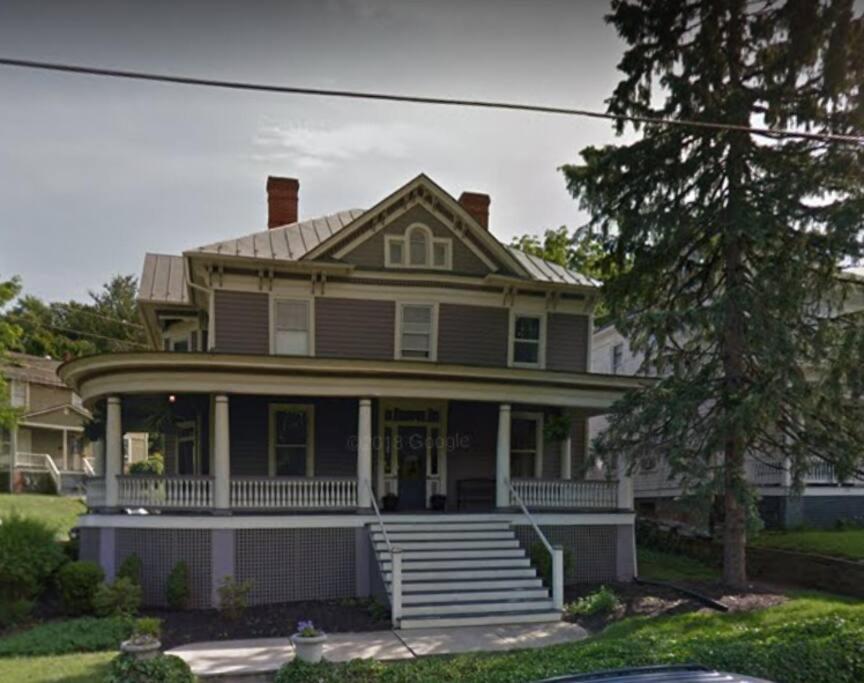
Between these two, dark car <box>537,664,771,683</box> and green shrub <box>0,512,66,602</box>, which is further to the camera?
green shrub <box>0,512,66,602</box>

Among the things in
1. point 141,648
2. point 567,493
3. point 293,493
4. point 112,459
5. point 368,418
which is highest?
point 368,418

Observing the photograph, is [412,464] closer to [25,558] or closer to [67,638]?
[25,558]

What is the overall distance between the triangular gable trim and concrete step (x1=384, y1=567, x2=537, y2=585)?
293 inches

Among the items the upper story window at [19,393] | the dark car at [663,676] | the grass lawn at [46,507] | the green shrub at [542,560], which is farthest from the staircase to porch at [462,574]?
the upper story window at [19,393]

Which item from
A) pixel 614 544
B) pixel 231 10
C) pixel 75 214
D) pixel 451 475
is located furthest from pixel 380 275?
pixel 231 10

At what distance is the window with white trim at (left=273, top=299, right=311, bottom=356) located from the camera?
1527 centimetres

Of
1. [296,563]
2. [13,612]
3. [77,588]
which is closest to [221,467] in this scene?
[296,563]

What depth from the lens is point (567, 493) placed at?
14242 mm

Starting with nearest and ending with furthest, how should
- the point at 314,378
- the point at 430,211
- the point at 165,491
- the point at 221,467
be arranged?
1. the point at 221,467
2. the point at 165,491
3. the point at 314,378
4. the point at 430,211

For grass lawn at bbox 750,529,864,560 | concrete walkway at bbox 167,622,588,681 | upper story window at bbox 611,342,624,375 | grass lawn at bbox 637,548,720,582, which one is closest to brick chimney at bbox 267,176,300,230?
concrete walkway at bbox 167,622,588,681

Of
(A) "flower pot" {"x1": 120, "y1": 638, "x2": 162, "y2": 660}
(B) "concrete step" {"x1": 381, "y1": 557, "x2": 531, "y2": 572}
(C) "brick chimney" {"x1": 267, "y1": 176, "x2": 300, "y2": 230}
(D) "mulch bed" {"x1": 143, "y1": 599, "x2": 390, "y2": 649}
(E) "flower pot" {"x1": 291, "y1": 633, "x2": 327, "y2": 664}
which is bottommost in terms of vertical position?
(D) "mulch bed" {"x1": 143, "y1": 599, "x2": 390, "y2": 649}

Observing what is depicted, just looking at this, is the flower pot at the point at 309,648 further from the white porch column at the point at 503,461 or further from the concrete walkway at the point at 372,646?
the white porch column at the point at 503,461

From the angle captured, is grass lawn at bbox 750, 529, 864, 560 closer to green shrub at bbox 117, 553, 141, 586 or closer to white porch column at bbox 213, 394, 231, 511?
white porch column at bbox 213, 394, 231, 511

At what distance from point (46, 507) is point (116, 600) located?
55.0ft
